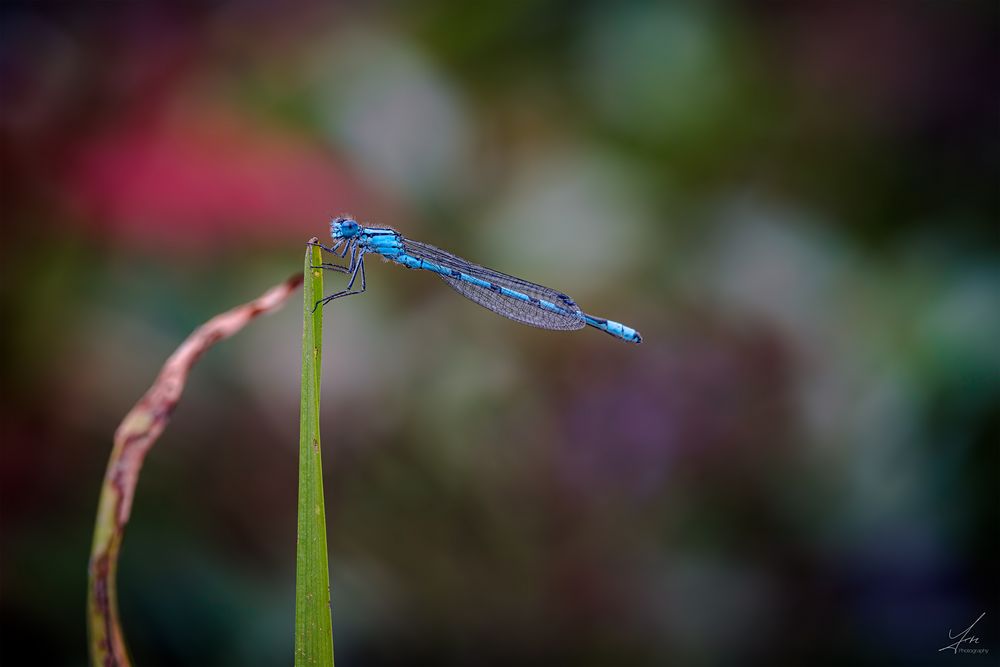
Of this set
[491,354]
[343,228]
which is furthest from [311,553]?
[491,354]

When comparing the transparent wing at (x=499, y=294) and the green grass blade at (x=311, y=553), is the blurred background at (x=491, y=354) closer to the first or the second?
the transparent wing at (x=499, y=294)

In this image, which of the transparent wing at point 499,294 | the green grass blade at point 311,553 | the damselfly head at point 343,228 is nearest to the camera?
the green grass blade at point 311,553

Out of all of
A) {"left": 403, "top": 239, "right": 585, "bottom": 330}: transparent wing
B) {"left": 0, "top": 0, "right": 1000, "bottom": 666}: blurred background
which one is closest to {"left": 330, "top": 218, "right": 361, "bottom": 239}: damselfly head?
{"left": 403, "top": 239, "right": 585, "bottom": 330}: transparent wing

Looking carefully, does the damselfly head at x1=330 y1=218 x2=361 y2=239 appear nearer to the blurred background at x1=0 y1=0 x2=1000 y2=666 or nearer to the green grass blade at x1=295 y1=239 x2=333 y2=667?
the blurred background at x1=0 y1=0 x2=1000 y2=666

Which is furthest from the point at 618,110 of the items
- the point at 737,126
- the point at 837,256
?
the point at 837,256

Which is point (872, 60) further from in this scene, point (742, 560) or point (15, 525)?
point (15, 525)

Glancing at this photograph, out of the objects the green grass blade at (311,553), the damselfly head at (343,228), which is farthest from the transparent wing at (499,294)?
the green grass blade at (311,553)

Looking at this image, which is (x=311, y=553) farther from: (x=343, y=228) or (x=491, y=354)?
(x=491, y=354)
